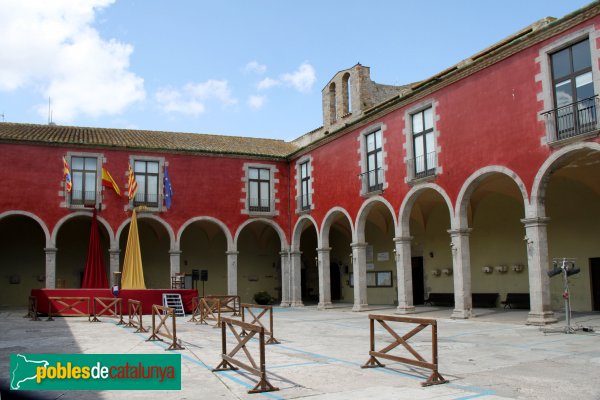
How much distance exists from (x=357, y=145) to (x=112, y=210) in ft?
34.0

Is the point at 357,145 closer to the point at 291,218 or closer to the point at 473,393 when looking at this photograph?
the point at 291,218

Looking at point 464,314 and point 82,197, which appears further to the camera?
point 82,197

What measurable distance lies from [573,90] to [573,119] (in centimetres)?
71

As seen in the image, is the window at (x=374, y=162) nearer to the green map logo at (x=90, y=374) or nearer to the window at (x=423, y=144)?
the window at (x=423, y=144)

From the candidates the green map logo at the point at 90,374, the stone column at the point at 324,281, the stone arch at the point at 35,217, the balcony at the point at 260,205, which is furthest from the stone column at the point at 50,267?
the green map logo at the point at 90,374

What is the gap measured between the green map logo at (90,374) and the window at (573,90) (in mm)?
10617

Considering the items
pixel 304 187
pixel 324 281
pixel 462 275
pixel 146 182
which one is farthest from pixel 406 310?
pixel 146 182

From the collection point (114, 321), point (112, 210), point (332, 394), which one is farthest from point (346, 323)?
point (112, 210)

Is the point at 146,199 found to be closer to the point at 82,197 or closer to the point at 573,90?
the point at 82,197

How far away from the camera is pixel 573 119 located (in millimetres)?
13281

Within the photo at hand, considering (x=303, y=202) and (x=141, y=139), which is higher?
(x=141, y=139)

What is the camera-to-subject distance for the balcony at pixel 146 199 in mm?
23984

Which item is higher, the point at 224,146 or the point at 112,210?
the point at 224,146

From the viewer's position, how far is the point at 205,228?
91.7ft
